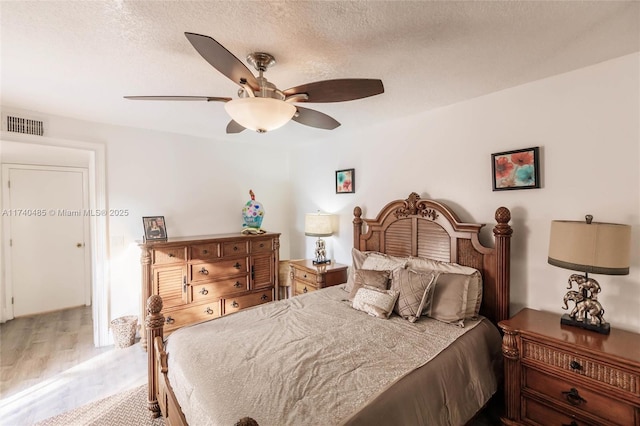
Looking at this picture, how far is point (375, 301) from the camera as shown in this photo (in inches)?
86.6

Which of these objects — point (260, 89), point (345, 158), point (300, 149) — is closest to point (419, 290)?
point (260, 89)

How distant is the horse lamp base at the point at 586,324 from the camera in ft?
5.59

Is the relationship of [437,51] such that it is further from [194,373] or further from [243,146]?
[243,146]

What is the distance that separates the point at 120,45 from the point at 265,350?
1.90m

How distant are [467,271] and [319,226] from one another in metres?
1.75

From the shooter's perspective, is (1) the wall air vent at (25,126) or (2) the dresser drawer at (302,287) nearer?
(1) the wall air vent at (25,126)

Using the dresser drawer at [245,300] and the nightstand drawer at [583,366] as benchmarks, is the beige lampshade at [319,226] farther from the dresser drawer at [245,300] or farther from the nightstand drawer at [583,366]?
the nightstand drawer at [583,366]

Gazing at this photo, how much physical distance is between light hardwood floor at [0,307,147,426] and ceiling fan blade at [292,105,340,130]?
258 centimetres

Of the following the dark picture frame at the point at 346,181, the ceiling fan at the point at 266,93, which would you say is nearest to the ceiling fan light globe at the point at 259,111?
the ceiling fan at the point at 266,93

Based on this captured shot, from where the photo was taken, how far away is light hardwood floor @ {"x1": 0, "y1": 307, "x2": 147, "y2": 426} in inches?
86.7

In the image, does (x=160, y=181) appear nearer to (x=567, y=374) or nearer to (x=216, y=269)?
(x=216, y=269)

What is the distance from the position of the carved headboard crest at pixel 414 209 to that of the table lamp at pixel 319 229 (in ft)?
3.15

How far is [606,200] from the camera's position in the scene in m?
1.86

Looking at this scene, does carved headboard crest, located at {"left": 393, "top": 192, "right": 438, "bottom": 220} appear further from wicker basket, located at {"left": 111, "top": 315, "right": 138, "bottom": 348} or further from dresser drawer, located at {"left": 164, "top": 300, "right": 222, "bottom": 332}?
wicker basket, located at {"left": 111, "top": 315, "right": 138, "bottom": 348}
